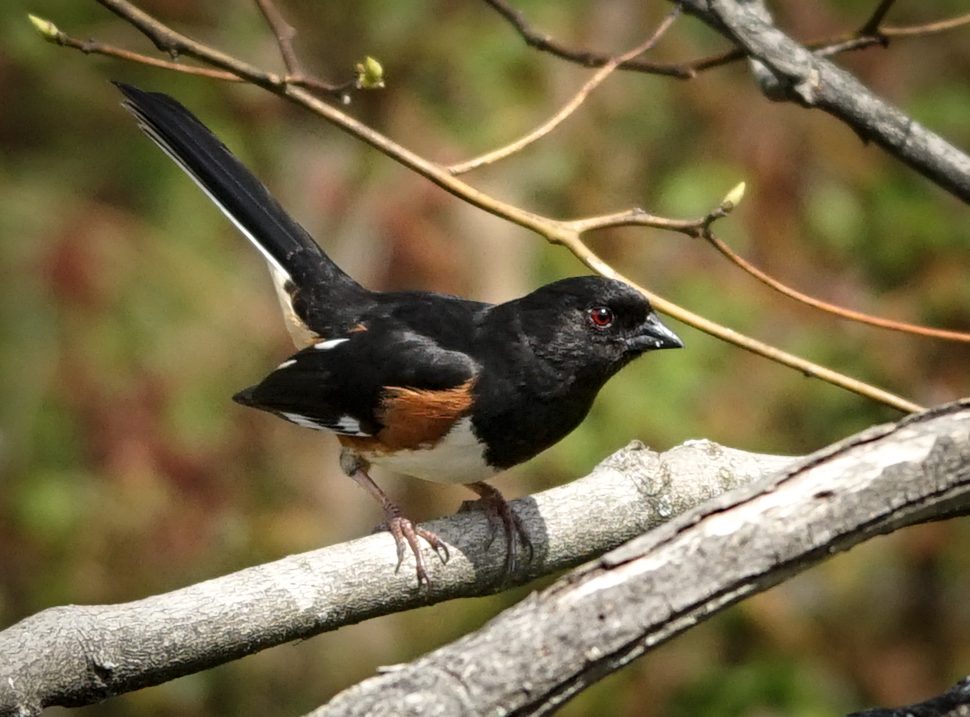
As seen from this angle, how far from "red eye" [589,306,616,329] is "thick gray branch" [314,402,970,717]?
1407mm

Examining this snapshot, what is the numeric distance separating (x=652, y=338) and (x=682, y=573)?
4.93ft

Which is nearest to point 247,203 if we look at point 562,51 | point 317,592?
point 562,51

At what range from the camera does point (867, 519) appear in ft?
5.54

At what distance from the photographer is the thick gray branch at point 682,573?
157 centimetres

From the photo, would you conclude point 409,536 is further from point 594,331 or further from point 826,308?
point 826,308

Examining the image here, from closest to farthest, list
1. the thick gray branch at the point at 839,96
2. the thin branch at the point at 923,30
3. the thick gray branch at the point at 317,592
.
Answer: the thick gray branch at the point at 317,592 → the thick gray branch at the point at 839,96 → the thin branch at the point at 923,30

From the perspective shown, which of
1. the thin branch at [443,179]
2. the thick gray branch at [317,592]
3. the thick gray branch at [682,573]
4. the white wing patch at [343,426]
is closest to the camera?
the thick gray branch at [682,573]

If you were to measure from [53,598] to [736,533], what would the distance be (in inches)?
151

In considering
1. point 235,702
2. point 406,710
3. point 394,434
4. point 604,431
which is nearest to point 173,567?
point 235,702

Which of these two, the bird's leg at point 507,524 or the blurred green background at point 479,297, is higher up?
the blurred green background at point 479,297

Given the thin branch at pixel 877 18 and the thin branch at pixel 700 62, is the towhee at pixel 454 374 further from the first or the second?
the thin branch at pixel 877 18

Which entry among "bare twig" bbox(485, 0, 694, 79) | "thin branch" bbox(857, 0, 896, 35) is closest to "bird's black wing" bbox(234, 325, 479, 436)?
"bare twig" bbox(485, 0, 694, 79)

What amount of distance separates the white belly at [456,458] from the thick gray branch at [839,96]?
1.08 metres

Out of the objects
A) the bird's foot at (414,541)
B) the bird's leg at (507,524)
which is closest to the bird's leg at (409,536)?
the bird's foot at (414,541)
